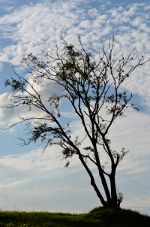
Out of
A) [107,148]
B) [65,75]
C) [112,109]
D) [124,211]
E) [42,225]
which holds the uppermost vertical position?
[65,75]

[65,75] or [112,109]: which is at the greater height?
[65,75]

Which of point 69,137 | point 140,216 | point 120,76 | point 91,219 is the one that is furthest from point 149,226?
point 120,76

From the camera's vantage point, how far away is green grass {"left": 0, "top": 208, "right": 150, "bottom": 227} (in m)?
31.0

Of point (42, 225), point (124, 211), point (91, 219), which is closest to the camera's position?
point (42, 225)

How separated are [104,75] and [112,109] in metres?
3.17

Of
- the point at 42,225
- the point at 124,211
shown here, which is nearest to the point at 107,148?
the point at 124,211

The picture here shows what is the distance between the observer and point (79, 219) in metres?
34.8

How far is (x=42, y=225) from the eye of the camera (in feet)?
98.8

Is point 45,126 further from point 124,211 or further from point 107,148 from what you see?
point 124,211

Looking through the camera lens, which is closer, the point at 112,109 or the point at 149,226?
the point at 149,226

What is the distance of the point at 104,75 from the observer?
44.2 m

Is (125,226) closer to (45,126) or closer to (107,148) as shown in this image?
(107,148)

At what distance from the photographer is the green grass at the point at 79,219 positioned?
31016 mm

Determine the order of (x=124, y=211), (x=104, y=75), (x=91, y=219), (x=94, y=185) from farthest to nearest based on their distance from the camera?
(x=104, y=75) < (x=94, y=185) < (x=124, y=211) < (x=91, y=219)
